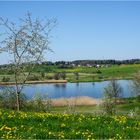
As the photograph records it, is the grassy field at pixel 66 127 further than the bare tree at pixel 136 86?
No

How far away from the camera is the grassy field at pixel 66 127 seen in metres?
13.3

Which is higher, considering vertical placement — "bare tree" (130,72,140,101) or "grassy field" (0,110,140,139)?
"grassy field" (0,110,140,139)

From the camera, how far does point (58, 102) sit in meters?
113

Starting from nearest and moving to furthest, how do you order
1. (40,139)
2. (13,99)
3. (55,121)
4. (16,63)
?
(40,139) < (55,121) < (16,63) < (13,99)

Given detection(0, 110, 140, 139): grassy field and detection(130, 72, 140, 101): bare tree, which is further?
detection(130, 72, 140, 101): bare tree

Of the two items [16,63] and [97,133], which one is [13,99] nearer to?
[16,63]

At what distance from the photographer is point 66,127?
48.5ft

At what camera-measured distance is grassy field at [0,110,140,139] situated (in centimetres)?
1327

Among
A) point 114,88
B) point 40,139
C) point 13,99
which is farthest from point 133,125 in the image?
point 114,88

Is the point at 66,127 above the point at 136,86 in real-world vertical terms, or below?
above

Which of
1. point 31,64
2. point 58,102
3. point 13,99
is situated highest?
point 31,64

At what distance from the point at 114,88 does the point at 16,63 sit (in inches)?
3196

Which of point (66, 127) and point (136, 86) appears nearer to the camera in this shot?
point (66, 127)

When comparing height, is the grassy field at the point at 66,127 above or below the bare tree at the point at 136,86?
above
